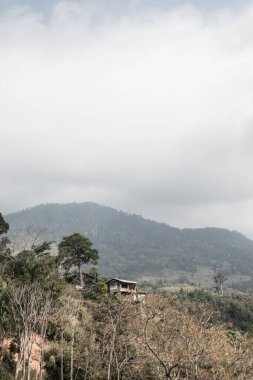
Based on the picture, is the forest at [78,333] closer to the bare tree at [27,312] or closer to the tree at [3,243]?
the bare tree at [27,312]

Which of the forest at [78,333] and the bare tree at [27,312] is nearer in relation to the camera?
the bare tree at [27,312]

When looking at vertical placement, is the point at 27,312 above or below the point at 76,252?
below

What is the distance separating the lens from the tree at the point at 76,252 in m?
68.7

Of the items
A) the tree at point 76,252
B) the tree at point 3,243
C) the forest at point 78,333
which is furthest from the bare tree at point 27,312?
the tree at point 76,252

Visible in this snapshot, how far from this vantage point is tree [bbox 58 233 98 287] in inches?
2706

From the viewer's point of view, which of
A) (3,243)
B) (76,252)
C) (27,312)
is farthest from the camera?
(76,252)

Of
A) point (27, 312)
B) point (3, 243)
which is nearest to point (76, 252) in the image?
point (3, 243)

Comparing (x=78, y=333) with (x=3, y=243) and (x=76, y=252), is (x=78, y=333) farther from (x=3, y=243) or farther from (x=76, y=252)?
(x=76, y=252)

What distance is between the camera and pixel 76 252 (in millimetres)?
69938

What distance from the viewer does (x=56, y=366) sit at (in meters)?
43.8

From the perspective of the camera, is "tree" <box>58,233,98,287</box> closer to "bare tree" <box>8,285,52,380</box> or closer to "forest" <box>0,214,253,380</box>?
"forest" <box>0,214,253,380</box>

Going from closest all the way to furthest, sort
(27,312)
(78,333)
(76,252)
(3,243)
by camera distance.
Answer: (27,312) → (78,333) → (3,243) → (76,252)

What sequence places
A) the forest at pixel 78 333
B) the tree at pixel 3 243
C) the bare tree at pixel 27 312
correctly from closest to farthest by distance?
1. the bare tree at pixel 27 312
2. the forest at pixel 78 333
3. the tree at pixel 3 243

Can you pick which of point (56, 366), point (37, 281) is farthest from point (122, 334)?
point (37, 281)
